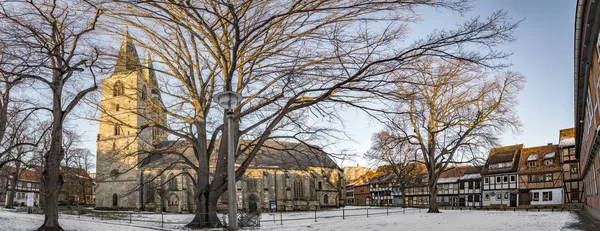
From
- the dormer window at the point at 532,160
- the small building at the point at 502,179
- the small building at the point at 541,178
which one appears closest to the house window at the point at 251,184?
the small building at the point at 502,179

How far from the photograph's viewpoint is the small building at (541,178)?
50281 mm

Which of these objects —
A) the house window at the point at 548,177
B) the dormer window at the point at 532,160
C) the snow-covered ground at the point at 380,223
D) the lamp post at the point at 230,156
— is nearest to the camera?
the lamp post at the point at 230,156

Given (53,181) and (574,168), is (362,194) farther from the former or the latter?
(53,181)

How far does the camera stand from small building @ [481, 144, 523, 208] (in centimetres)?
5509

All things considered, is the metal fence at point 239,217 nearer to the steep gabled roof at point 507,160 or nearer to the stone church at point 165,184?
the stone church at point 165,184

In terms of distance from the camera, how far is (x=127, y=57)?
58.5ft

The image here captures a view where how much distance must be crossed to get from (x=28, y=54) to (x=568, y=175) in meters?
50.5

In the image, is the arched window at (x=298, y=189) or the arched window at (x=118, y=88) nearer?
the arched window at (x=118, y=88)

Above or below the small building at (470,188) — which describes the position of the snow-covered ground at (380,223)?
above

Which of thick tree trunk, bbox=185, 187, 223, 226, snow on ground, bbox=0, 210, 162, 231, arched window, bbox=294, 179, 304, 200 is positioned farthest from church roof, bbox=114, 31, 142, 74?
arched window, bbox=294, 179, 304, 200

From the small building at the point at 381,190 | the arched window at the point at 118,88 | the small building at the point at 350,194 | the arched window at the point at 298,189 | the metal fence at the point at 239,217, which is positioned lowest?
the small building at the point at 350,194

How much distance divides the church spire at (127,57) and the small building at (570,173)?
45.0 metres

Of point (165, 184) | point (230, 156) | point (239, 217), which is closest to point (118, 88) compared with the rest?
point (239, 217)

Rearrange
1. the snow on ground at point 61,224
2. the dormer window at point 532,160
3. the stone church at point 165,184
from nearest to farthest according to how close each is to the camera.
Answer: the snow on ground at point 61,224
the dormer window at point 532,160
the stone church at point 165,184
